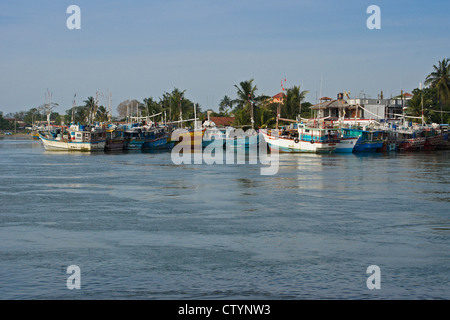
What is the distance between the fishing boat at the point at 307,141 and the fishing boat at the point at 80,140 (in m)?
22.8

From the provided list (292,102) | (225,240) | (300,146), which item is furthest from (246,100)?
(225,240)

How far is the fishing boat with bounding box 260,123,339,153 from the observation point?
67062 mm

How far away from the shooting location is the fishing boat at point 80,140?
250 ft

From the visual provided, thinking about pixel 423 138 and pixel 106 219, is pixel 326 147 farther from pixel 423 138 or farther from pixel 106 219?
pixel 106 219

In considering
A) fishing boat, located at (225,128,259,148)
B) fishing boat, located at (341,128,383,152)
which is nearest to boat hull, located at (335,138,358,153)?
fishing boat, located at (341,128,383,152)

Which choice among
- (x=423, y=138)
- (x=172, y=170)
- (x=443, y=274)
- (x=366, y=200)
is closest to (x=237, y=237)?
(x=443, y=274)

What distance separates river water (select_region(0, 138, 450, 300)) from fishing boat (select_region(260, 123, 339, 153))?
32440 mm

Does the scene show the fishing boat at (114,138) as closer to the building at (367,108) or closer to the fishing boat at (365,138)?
the building at (367,108)

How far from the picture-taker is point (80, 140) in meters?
76.3

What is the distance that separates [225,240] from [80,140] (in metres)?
61.2

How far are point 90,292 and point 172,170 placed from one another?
3290cm

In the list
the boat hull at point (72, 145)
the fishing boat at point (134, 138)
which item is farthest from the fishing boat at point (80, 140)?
the fishing boat at point (134, 138)

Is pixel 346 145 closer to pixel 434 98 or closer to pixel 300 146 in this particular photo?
pixel 300 146

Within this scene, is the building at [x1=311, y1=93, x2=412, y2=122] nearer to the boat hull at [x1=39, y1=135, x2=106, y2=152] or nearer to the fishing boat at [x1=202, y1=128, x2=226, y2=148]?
the fishing boat at [x1=202, y1=128, x2=226, y2=148]
